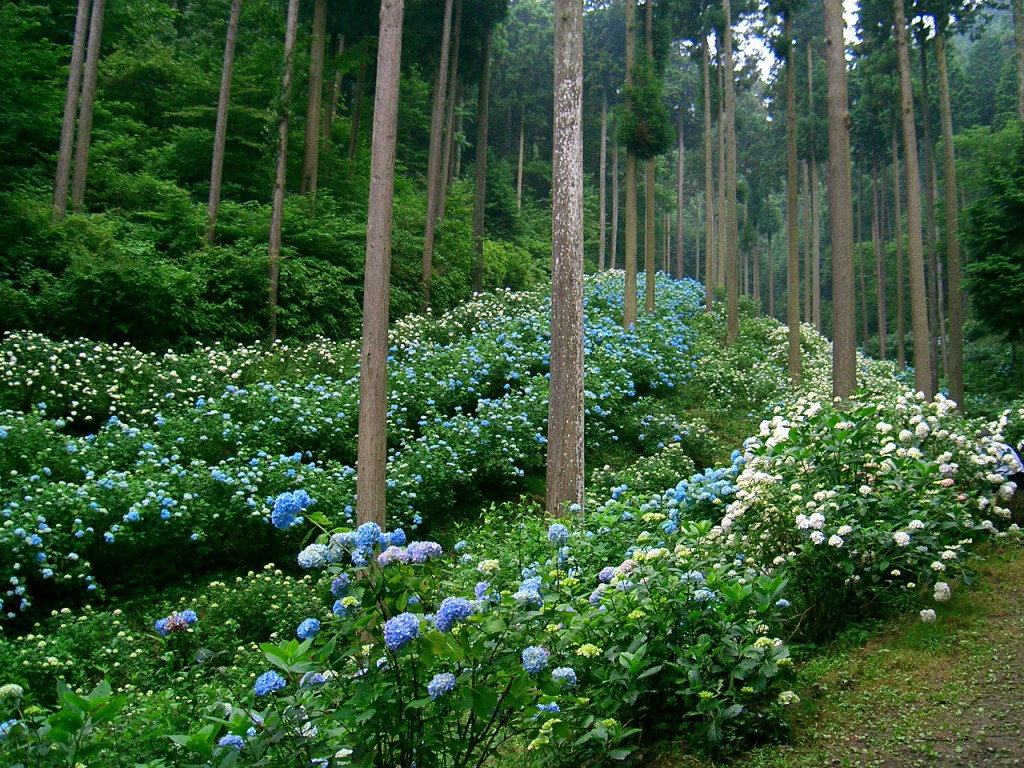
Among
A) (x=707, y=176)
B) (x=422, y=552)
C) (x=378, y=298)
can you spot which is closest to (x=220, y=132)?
(x=378, y=298)

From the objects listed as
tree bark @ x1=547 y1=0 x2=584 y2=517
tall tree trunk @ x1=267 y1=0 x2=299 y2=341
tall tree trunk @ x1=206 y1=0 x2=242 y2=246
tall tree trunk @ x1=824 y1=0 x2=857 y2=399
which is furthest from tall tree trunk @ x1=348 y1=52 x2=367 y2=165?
tree bark @ x1=547 y1=0 x2=584 y2=517

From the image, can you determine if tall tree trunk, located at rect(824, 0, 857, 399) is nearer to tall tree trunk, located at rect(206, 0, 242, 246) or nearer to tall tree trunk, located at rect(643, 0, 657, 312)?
tall tree trunk, located at rect(643, 0, 657, 312)

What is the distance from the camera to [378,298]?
716cm

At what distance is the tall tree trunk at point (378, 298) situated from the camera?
22.5 ft

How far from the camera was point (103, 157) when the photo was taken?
15.9m

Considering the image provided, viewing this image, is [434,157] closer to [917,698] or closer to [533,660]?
[917,698]

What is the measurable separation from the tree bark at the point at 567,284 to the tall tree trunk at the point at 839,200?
4.58 m

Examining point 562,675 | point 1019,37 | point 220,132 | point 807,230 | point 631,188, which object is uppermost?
point 807,230

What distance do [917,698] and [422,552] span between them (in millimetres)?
2833

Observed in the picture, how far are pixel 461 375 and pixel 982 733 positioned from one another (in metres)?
9.15

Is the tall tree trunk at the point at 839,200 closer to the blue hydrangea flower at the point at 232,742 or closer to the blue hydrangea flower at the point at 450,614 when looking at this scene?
the blue hydrangea flower at the point at 450,614

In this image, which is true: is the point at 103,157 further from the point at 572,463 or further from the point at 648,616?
the point at 648,616

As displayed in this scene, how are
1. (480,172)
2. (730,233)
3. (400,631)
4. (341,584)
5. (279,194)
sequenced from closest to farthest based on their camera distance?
1. (400,631)
2. (341,584)
3. (279,194)
4. (480,172)
5. (730,233)

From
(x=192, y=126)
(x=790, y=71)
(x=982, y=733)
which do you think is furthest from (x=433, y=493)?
(x=790, y=71)
